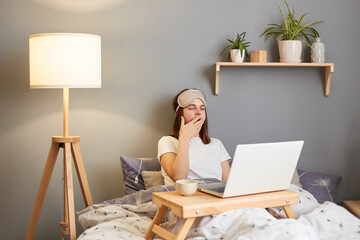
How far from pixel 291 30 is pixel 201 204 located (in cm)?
173

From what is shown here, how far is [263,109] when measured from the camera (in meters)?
3.12

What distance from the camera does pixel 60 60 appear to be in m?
2.45

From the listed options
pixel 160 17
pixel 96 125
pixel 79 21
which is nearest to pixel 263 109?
pixel 160 17

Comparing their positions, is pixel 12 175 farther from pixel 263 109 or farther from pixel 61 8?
pixel 263 109

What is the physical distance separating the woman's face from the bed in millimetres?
380

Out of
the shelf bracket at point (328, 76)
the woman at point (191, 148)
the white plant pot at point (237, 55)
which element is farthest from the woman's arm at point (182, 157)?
the shelf bracket at point (328, 76)

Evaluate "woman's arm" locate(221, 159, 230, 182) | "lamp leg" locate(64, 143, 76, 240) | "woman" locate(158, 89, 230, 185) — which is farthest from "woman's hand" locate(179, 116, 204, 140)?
"lamp leg" locate(64, 143, 76, 240)

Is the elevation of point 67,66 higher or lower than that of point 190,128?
higher

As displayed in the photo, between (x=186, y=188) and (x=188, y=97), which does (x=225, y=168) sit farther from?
(x=186, y=188)

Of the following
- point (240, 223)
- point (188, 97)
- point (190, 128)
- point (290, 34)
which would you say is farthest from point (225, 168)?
point (240, 223)

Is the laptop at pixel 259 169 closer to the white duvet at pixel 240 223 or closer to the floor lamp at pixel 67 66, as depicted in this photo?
the white duvet at pixel 240 223

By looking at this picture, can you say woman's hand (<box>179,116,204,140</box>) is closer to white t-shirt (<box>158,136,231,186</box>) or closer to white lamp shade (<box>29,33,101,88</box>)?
white t-shirt (<box>158,136,231,186</box>)

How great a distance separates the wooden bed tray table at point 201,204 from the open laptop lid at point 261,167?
0.12ft

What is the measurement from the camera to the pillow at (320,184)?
287 cm
